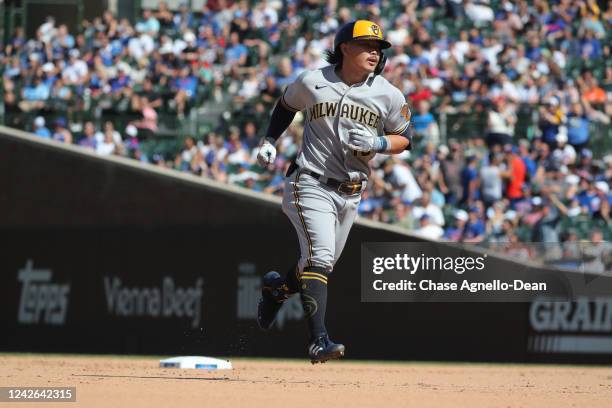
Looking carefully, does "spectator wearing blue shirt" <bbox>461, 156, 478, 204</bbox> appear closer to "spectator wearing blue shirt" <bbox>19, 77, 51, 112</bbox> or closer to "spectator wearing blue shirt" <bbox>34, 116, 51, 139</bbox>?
"spectator wearing blue shirt" <bbox>34, 116, 51, 139</bbox>

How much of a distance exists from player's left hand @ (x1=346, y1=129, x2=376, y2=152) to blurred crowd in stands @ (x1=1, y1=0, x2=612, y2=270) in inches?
215

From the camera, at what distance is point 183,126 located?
→ 16922 mm

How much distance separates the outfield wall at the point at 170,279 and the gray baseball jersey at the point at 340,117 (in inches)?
206

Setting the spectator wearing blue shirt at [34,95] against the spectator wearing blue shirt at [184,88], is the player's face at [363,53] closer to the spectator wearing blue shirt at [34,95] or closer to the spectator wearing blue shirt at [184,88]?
the spectator wearing blue shirt at [184,88]

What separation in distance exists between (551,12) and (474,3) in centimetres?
129

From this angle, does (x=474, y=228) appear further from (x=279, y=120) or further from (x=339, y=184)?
(x=339, y=184)

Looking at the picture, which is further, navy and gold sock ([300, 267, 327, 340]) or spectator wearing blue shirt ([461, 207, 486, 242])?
spectator wearing blue shirt ([461, 207, 486, 242])

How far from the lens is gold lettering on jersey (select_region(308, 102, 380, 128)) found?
8469 mm

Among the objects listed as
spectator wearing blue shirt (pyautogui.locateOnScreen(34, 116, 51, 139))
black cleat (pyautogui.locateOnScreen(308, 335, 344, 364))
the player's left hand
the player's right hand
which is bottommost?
black cleat (pyautogui.locateOnScreen(308, 335, 344, 364))

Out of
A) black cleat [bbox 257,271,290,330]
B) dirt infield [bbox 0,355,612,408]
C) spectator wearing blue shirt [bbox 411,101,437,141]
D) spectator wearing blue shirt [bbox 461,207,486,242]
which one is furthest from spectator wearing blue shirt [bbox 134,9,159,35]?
black cleat [bbox 257,271,290,330]

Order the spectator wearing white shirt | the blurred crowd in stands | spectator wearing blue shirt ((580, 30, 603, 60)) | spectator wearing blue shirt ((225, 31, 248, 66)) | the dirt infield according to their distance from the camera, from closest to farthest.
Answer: the dirt infield, the spectator wearing white shirt, the blurred crowd in stands, spectator wearing blue shirt ((580, 30, 603, 60)), spectator wearing blue shirt ((225, 31, 248, 66))

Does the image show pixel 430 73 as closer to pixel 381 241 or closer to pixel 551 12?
pixel 551 12

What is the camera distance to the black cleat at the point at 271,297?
9070 millimetres

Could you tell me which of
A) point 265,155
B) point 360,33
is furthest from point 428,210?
point 360,33
